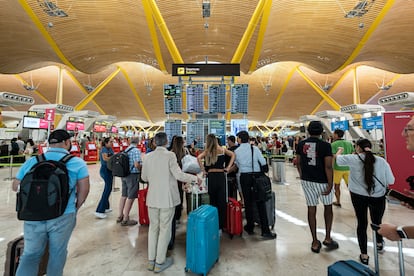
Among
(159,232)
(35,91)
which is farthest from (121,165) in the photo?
→ (35,91)

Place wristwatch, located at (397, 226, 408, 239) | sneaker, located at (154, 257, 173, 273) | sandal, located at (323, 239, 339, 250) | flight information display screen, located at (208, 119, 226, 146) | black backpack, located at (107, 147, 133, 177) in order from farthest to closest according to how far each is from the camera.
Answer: flight information display screen, located at (208, 119, 226, 146)
black backpack, located at (107, 147, 133, 177)
sandal, located at (323, 239, 339, 250)
sneaker, located at (154, 257, 173, 273)
wristwatch, located at (397, 226, 408, 239)

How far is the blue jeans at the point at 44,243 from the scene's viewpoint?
1.72m

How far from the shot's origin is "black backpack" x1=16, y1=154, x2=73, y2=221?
162cm

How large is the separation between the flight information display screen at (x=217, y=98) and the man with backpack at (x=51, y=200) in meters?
3.91

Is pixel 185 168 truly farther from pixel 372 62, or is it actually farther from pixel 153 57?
pixel 372 62

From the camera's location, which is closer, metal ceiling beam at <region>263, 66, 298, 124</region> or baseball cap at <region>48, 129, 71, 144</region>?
baseball cap at <region>48, 129, 71, 144</region>

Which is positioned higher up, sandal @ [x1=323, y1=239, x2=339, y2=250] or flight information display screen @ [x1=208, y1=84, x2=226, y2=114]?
flight information display screen @ [x1=208, y1=84, x2=226, y2=114]

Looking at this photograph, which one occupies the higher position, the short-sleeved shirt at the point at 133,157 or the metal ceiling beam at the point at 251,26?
the metal ceiling beam at the point at 251,26

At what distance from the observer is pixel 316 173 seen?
295 cm

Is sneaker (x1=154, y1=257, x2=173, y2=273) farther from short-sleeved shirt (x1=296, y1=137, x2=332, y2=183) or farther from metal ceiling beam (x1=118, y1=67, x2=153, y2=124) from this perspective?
metal ceiling beam (x1=118, y1=67, x2=153, y2=124)

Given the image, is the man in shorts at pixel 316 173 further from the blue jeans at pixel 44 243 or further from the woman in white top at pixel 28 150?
the woman in white top at pixel 28 150

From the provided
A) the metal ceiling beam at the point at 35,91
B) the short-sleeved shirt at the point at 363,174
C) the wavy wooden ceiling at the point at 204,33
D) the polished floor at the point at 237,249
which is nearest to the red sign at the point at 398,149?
the polished floor at the point at 237,249

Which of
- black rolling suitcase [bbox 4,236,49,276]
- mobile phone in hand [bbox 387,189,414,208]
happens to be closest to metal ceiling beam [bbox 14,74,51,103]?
black rolling suitcase [bbox 4,236,49,276]

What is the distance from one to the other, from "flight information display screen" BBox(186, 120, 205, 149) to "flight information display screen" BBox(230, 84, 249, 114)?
100 cm
